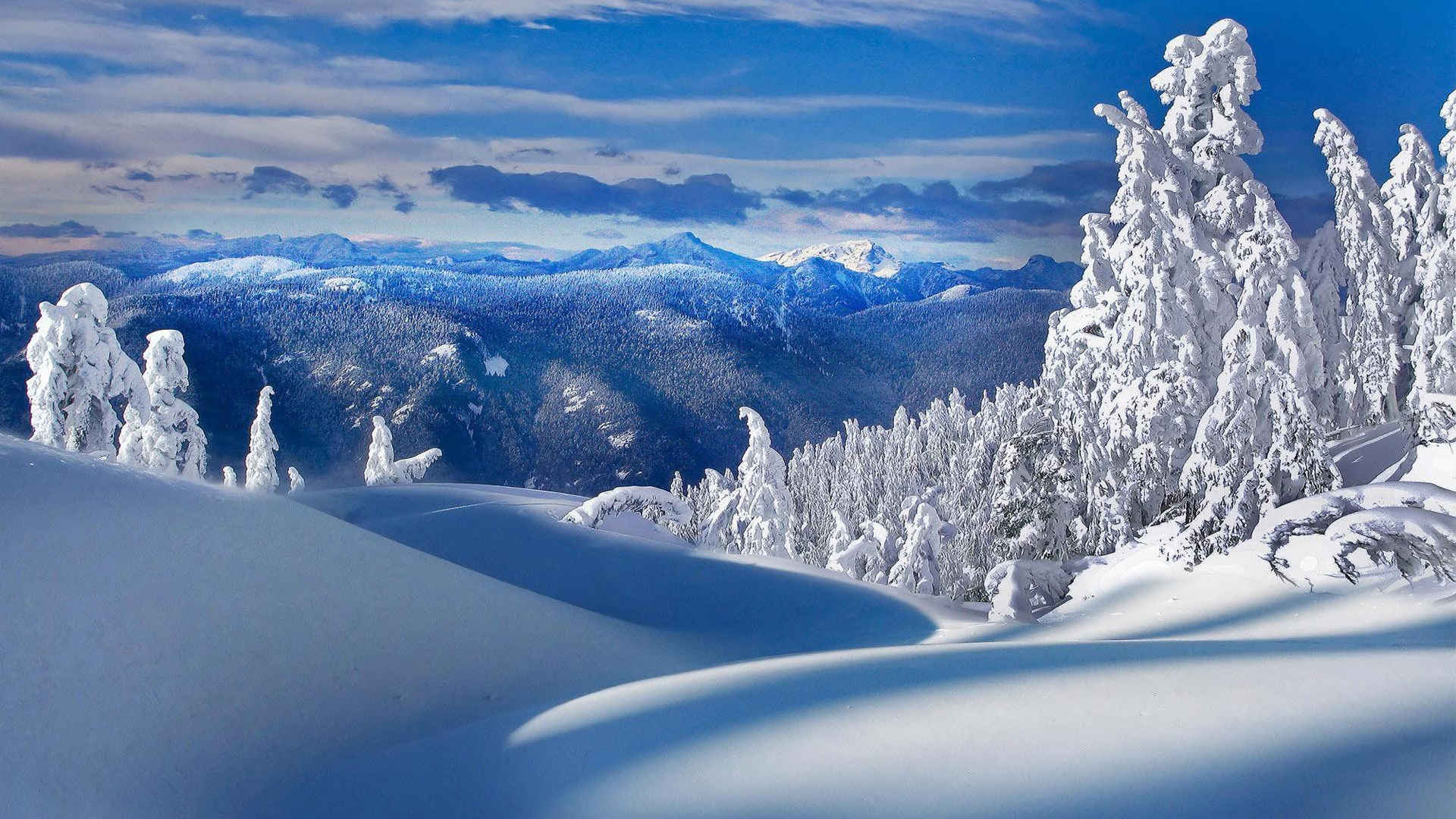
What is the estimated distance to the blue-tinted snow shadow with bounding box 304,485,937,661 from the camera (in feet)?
35.3

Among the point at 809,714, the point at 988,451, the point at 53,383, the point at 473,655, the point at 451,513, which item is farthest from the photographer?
the point at 988,451

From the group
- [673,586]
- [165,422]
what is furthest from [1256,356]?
[165,422]

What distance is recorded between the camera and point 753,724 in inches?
225

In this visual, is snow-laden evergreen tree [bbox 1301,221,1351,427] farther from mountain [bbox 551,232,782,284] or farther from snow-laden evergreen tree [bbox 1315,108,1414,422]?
mountain [bbox 551,232,782,284]

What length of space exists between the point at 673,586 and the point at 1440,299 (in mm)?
20082

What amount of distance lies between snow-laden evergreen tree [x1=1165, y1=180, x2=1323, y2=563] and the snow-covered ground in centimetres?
429

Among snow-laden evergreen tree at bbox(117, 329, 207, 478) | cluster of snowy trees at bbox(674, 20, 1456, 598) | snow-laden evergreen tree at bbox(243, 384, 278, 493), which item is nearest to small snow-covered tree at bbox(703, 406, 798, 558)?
cluster of snowy trees at bbox(674, 20, 1456, 598)

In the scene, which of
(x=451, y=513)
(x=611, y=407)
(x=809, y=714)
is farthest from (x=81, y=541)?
(x=611, y=407)

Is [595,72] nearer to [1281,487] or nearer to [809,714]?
[1281,487]

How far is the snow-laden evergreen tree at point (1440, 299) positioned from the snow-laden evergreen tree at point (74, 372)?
27131mm

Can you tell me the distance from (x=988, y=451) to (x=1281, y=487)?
21.2 m

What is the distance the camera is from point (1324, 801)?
164 inches

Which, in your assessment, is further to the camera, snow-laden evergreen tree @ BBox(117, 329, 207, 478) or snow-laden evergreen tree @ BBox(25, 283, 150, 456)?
snow-laden evergreen tree @ BBox(117, 329, 207, 478)

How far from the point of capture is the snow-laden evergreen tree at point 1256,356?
12.9 meters
